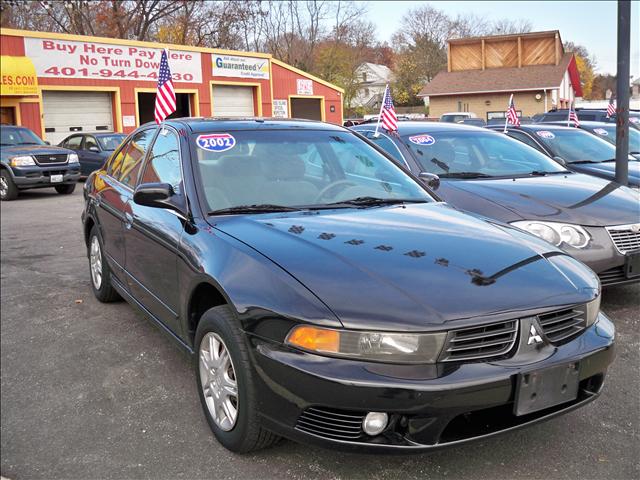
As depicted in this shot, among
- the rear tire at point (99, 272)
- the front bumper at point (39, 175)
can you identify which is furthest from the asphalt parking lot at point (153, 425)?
the front bumper at point (39, 175)

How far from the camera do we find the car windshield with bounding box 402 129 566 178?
5.71 meters

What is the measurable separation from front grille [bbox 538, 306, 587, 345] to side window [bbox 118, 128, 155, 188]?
302cm

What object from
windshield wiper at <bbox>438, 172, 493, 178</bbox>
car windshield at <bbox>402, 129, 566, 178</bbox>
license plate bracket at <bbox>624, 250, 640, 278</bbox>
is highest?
car windshield at <bbox>402, 129, 566, 178</bbox>

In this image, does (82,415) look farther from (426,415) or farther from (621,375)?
(621,375)

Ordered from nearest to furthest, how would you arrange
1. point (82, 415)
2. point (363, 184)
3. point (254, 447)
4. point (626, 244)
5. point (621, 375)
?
point (254, 447) → point (82, 415) → point (621, 375) → point (363, 184) → point (626, 244)

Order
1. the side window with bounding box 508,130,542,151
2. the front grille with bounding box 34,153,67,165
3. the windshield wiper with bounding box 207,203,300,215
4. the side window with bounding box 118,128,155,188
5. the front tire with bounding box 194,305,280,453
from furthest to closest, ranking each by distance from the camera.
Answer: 1. the front grille with bounding box 34,153,67,165
2. the side window with bounding box 508,130,542,151
3. the side window with bounding box 118,128,155,188
4. the windshield wiper with bounding box 207,203,300,215
5. the front tire with bounding box 194,305,280,453

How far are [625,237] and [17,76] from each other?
21.7 m

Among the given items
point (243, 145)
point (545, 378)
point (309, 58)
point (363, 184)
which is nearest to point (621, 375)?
point (545, 378)

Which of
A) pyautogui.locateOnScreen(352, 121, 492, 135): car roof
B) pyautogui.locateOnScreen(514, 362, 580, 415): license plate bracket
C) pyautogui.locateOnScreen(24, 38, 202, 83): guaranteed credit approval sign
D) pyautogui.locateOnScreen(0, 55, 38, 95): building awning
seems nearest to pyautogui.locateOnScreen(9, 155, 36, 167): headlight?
pyautogui.locateOnScreen(0, 55, 38, 95): building awning

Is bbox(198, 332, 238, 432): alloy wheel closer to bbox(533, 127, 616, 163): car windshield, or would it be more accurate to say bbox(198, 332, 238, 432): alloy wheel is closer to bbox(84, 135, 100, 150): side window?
bbox(533, 127, 616, 163): car windshield

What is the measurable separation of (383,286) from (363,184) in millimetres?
1494

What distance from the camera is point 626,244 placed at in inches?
176

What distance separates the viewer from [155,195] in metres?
3.42

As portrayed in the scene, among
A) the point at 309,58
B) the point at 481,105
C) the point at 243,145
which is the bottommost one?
the point at 243,145
